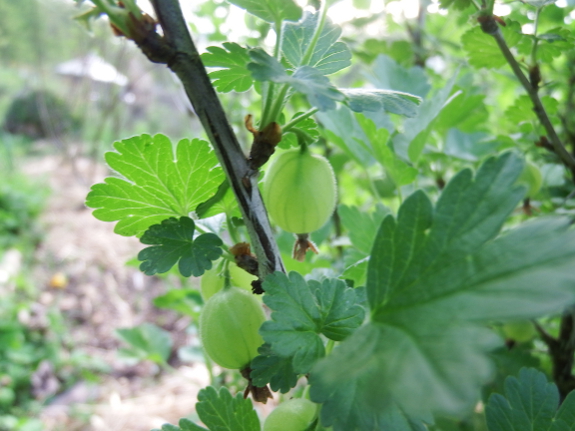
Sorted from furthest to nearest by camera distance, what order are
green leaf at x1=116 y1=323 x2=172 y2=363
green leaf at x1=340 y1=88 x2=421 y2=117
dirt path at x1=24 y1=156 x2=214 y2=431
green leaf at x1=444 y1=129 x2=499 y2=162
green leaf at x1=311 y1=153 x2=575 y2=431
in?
dirt path at x1=24 y1=156 x2=214 y2=431
green leaf at x1=116 y1=323 x2=172 y2=363
green leaf at x1=444 y1=129 x2=499 y2=162
green leaf at x1=340 y1=88 x2=421 y2=117
green leaf at x1=311 y1=153 x2=575 y2=431

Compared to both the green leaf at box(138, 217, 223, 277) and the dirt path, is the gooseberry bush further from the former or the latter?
the dirt path

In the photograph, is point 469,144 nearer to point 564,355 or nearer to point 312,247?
point 564,355

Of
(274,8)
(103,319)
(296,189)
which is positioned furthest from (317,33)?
(103,319)

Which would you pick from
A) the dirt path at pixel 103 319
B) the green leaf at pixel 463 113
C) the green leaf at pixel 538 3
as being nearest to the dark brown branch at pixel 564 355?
the green leaf at pixel 463 113

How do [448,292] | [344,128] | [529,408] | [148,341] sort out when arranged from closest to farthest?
[448,292] < [529,408] < [344,128] < [148,341]

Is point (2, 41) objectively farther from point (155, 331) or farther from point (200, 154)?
point (200, 154)

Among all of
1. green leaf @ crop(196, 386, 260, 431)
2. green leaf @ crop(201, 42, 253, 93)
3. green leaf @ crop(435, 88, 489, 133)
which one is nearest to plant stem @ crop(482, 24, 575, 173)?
green leaf @ crop(435, 88, 489, 133)
